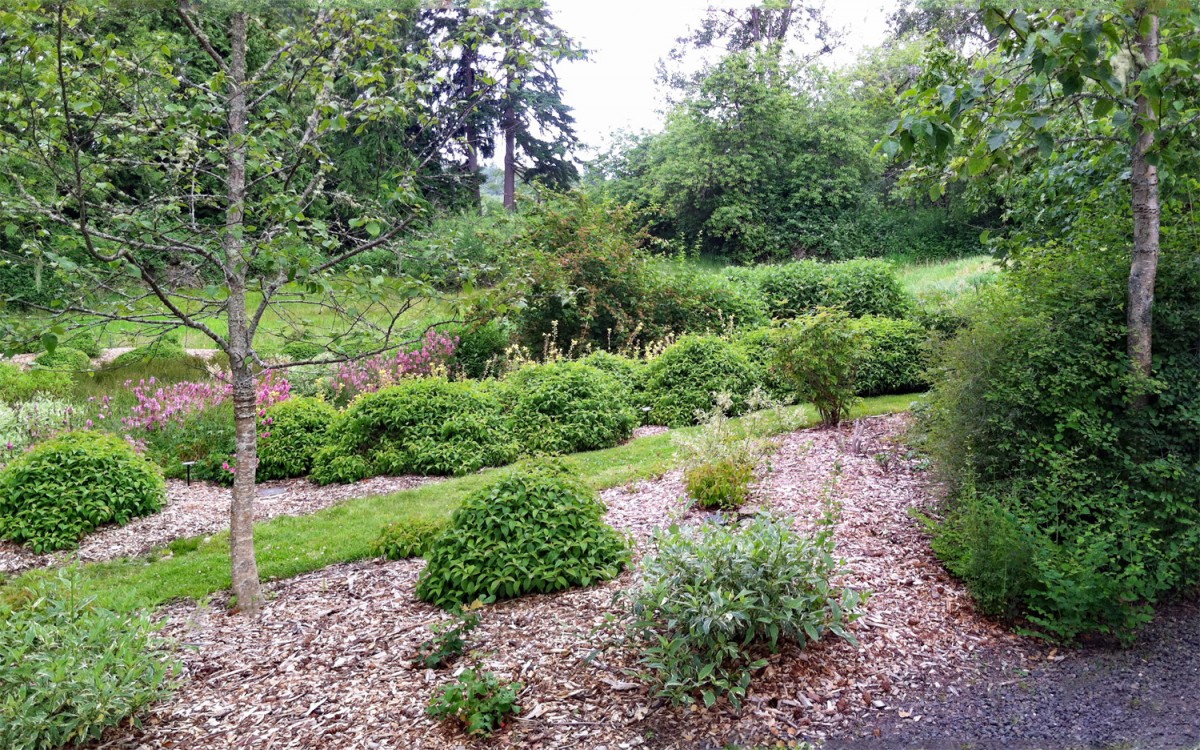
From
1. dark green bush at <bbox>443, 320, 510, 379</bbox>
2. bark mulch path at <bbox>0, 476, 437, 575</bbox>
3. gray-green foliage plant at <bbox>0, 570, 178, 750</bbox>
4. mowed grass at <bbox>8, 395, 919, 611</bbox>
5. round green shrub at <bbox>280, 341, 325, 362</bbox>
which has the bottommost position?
bark mulch path at <bbox>0, 476, 437, 575</bbox>

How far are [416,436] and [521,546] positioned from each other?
3.39m

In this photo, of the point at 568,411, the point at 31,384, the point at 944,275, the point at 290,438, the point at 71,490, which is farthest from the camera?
the point at 944,275

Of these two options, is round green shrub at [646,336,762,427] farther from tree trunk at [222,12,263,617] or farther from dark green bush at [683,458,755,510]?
tree trunk at [222,12,263,617]

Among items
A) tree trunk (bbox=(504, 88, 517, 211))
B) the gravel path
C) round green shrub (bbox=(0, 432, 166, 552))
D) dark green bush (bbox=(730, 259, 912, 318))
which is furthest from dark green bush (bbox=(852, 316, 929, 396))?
tree trunk (bbox=(504, 88, 517, 211))

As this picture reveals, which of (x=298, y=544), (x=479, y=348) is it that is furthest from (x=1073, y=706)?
(x=479, y=348)

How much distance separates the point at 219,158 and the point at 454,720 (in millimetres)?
2827

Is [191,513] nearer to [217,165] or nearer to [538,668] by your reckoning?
[217,165]

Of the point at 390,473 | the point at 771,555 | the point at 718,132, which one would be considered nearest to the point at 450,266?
the point at 771,555

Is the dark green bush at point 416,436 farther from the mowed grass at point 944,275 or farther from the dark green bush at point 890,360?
the mowed grass at point 944,275

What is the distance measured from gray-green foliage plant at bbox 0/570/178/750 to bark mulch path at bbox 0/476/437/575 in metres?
2.09

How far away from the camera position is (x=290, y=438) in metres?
7.05

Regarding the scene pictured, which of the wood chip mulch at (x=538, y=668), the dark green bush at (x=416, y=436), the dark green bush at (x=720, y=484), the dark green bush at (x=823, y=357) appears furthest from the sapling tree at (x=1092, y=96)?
the dark green bush at (x=416, y=436)

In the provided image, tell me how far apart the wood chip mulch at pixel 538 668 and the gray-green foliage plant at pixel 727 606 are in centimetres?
10

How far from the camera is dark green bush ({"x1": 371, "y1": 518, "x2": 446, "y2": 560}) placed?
4.53 meters
